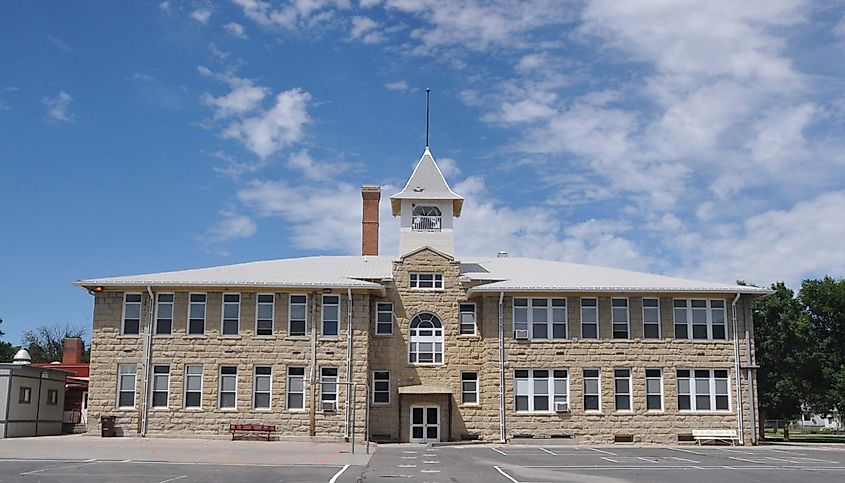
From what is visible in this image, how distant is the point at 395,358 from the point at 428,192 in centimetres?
826

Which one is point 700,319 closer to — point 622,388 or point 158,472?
point 622,388

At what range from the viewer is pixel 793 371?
4544 cm

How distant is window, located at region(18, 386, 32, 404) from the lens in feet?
121

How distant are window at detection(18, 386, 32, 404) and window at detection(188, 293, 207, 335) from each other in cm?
715

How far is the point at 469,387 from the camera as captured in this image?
38.4 m

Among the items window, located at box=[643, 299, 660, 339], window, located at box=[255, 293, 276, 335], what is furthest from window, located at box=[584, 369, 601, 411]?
window, located at box=[255, 293, 276, 335]

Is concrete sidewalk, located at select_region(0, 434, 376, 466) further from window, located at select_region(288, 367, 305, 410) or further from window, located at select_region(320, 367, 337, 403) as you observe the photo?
window, located at select_region(320, 367, 337, 403)

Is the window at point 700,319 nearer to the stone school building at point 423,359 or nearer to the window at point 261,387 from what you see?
the stone school building at point 423,359

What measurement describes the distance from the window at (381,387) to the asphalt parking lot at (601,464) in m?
3.46

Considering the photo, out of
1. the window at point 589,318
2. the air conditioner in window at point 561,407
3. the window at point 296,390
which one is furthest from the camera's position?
the window at point 589,318

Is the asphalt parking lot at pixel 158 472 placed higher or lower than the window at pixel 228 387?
lower

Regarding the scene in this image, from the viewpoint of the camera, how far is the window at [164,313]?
123ft

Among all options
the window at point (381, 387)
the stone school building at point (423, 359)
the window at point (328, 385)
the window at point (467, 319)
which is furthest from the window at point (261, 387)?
the window at point (467, 319)

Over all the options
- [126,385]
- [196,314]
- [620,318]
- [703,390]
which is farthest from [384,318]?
[703,390]
